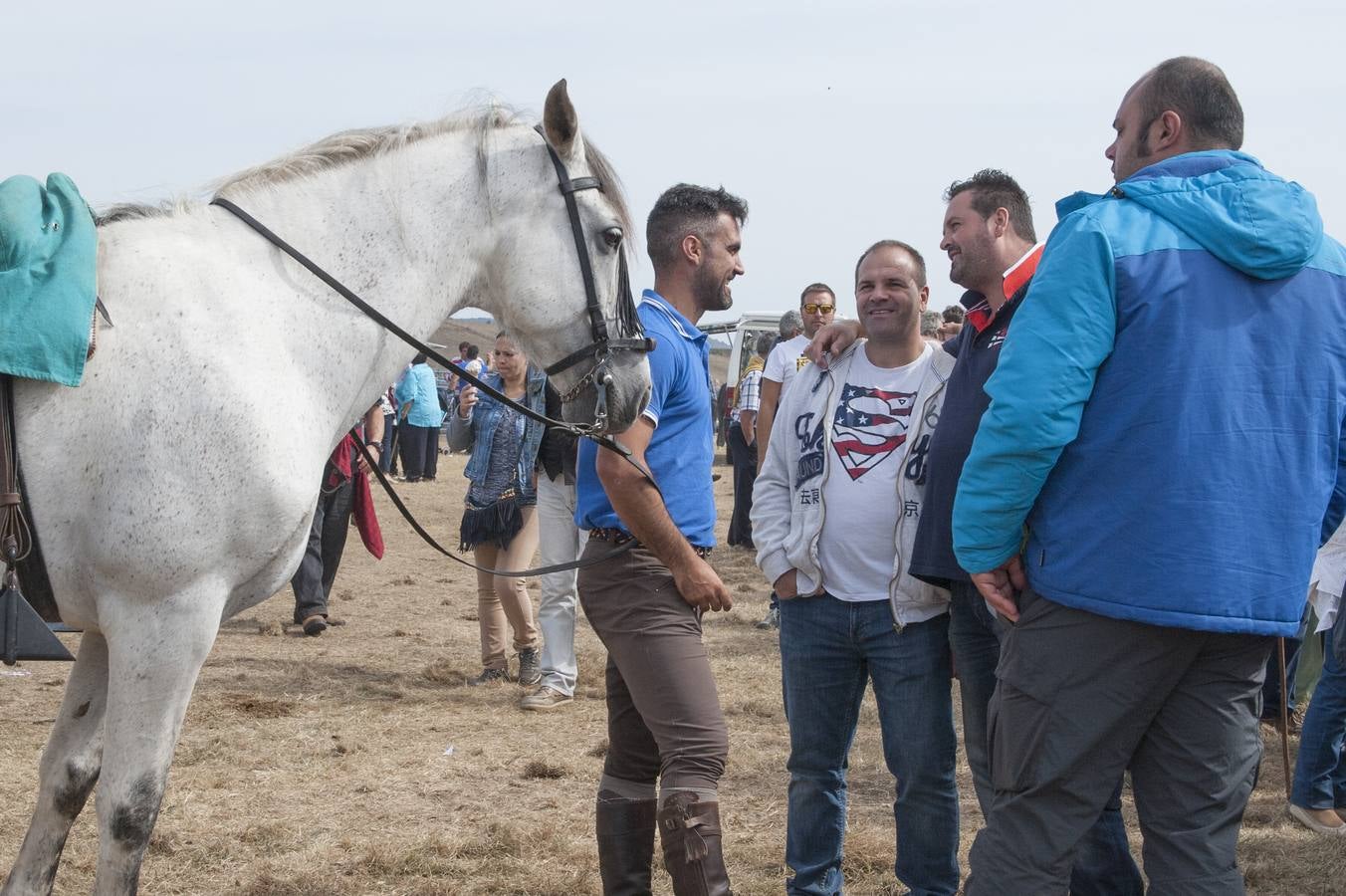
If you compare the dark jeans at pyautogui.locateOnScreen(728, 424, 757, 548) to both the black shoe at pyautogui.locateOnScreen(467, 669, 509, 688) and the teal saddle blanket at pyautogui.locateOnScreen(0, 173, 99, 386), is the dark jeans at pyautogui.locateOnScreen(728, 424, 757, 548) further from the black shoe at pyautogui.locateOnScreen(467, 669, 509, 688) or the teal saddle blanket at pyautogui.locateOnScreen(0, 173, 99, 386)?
the teal saddle blanket at pyautogui.locateOnScreen(0, 173, 99, 386)

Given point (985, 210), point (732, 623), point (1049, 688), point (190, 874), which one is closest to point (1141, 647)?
point (1049, 688)

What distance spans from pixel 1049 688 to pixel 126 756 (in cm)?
212

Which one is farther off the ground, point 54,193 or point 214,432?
point 54,193

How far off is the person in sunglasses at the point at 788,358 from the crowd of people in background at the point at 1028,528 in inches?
77.2

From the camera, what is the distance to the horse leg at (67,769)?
3.22 metres

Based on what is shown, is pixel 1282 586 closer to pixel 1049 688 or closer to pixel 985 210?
pixel 1049 688

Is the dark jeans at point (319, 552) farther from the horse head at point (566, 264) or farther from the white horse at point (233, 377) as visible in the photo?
the horse head at point (566, 264)

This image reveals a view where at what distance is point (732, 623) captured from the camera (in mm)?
9164

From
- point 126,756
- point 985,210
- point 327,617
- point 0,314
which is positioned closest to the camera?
point 0,314

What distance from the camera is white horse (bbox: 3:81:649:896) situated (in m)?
Answer: 2.87

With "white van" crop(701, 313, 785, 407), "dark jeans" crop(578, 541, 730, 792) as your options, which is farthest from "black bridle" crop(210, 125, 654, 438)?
"white van" crop(701, 313, 785, 407)

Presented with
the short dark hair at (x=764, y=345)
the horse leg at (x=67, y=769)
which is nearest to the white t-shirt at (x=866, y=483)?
the horse leg at (x=67, y=769)

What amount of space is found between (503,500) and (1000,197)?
3989 mm

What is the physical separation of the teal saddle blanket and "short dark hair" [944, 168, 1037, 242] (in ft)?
7.74
